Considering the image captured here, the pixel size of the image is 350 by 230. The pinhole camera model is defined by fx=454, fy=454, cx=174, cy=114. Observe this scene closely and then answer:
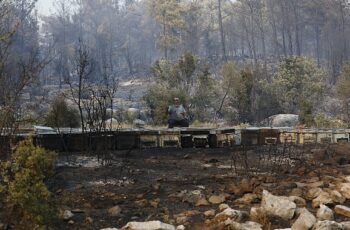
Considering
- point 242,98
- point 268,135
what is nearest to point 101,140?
point 268,135

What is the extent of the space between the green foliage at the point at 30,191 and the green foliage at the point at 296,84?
23.8m

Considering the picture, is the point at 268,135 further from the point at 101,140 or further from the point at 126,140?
the point at 101,140

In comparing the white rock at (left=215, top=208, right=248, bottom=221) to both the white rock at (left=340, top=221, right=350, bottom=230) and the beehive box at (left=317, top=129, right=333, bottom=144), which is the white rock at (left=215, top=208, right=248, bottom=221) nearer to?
the white rock at (left=340, top=221, right=350, bottom=230)

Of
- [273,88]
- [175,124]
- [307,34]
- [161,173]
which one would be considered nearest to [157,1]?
[307,34]

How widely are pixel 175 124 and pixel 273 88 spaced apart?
16226 millimetres

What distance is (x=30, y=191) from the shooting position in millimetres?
4016

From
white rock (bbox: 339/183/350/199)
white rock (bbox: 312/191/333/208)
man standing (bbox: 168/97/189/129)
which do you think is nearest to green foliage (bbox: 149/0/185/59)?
man standing (bbox: 168/97/189/129)

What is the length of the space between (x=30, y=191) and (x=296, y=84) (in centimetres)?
2459

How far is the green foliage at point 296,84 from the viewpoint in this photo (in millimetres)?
26547

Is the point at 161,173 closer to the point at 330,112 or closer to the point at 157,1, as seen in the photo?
the point at 330,112

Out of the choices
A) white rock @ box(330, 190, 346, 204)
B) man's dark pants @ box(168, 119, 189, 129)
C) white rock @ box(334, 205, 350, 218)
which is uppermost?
man's dark pants @ box(168, 119, 189, 129)

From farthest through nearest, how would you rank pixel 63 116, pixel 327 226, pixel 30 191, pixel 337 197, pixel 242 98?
pixel 242 98
pixel 63 116
pixel 337 197
pixel 327 226
pixel 30 191

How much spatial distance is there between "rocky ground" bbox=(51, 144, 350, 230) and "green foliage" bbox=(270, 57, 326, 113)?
1840 cm

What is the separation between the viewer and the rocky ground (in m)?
4.84
